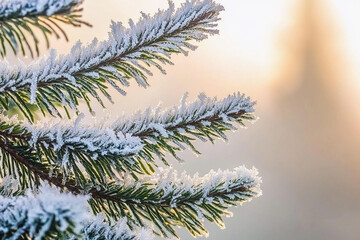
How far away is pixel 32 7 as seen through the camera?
4.41 feet

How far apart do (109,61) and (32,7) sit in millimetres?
846

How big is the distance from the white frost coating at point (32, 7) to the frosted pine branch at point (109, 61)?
63 cm

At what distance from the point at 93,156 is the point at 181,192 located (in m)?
0.49

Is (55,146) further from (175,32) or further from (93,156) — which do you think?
(175,32)

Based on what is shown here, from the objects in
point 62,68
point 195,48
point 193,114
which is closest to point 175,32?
point 195,48

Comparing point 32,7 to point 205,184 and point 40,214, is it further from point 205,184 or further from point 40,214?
point 205,184

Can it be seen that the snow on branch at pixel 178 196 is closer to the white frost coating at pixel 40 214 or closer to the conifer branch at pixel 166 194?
the conifer branch at pixel 166 194

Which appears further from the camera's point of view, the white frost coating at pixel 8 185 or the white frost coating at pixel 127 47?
the white frost coating at pixel 8 185

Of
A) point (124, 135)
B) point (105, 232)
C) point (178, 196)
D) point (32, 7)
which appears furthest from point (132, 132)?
point (32, 7)

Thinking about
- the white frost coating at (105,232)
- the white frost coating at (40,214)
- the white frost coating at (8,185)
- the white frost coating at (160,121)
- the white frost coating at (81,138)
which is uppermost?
the white frost coating at (160,121)

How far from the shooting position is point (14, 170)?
2264 millimetres

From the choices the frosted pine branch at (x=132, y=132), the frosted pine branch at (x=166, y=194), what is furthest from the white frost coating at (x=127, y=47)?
the frosted pine branch at (x=166, y=194)

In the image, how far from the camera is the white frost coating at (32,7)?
1291 millimetres

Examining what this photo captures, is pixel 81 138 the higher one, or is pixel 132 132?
pixel 132 132
